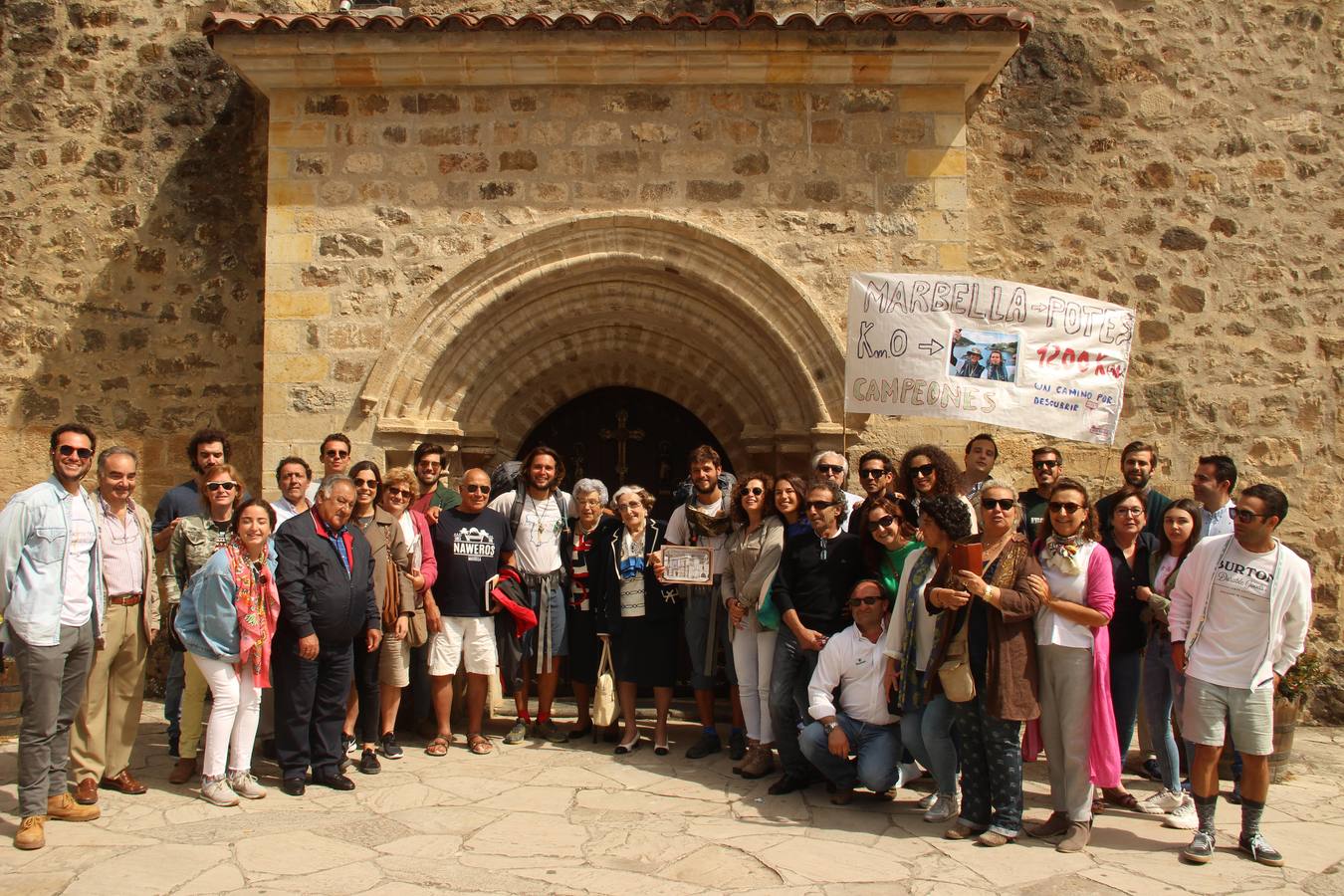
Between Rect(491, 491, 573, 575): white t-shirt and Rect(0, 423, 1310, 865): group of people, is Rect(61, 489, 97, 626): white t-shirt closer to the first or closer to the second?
Rect(0, 423, 1310, 865): group of people

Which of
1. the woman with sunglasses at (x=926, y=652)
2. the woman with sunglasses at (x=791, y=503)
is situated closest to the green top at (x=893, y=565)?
the woman with sunglasses at (x=926, y=652)

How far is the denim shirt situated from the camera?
4.64m

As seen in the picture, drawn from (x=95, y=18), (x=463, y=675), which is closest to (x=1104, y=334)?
(x=463, y=675)

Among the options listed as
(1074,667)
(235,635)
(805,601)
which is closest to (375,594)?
(235,635)

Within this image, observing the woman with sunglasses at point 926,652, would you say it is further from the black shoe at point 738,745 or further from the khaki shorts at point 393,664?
the khaki shorts at point 393,664

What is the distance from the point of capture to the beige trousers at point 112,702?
5.11 meters

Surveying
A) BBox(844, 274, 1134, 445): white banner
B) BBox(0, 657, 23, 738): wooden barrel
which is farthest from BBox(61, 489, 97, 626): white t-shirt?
BBox(844, 274, 1134, 445): white banner


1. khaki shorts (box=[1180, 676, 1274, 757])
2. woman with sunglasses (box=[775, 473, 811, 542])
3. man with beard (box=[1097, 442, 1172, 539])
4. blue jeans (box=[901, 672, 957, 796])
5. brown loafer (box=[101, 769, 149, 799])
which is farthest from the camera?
man with beard (box=[1097, 442, 1172, 539])

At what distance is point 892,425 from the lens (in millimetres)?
7012

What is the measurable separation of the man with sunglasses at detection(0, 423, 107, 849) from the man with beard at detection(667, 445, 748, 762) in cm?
283

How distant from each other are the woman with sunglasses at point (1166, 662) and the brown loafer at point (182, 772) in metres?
4.54

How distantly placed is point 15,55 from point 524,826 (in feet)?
21.8

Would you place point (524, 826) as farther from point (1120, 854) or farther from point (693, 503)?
point (1120, 854)

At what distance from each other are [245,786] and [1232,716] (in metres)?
4.32
